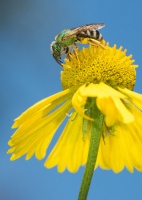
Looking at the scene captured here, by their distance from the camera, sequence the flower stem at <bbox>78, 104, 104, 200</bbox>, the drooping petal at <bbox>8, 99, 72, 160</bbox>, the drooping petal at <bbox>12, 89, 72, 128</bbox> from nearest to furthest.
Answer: the flower stem at <bbox>78, 104, 104, 200</bbox>
the drooping petal at <bbox>12, 89, 72, 128</bbox>
the drooping petal at <bbox>8, 99, 72, 160</bbox>

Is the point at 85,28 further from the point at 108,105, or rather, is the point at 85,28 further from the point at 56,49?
the point at 108,105

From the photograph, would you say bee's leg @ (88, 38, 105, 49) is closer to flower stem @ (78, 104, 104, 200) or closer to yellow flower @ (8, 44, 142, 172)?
yellow flower @ (8, 44, 142, 172)

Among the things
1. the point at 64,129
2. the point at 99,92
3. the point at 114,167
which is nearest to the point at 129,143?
the point at 114,167

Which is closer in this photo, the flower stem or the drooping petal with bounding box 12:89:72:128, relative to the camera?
the flower stem

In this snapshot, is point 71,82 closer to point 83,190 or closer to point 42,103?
point 42,103

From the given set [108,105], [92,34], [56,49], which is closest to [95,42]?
[92,34]

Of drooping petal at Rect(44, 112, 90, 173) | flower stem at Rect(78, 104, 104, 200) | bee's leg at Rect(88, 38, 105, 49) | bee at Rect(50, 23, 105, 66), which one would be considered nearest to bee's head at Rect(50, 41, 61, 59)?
bee at Rect(50, 23, 105, 66)

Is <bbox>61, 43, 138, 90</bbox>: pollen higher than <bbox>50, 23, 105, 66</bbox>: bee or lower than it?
lower

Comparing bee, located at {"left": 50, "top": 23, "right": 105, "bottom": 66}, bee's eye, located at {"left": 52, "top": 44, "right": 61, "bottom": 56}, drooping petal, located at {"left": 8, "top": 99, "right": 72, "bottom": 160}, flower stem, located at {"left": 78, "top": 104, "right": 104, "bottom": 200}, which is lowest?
flower stem, located at {"left": 78, "top": 104, "right": 104, "bottom": 200}

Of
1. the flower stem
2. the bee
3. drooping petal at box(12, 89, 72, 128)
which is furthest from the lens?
the bee
